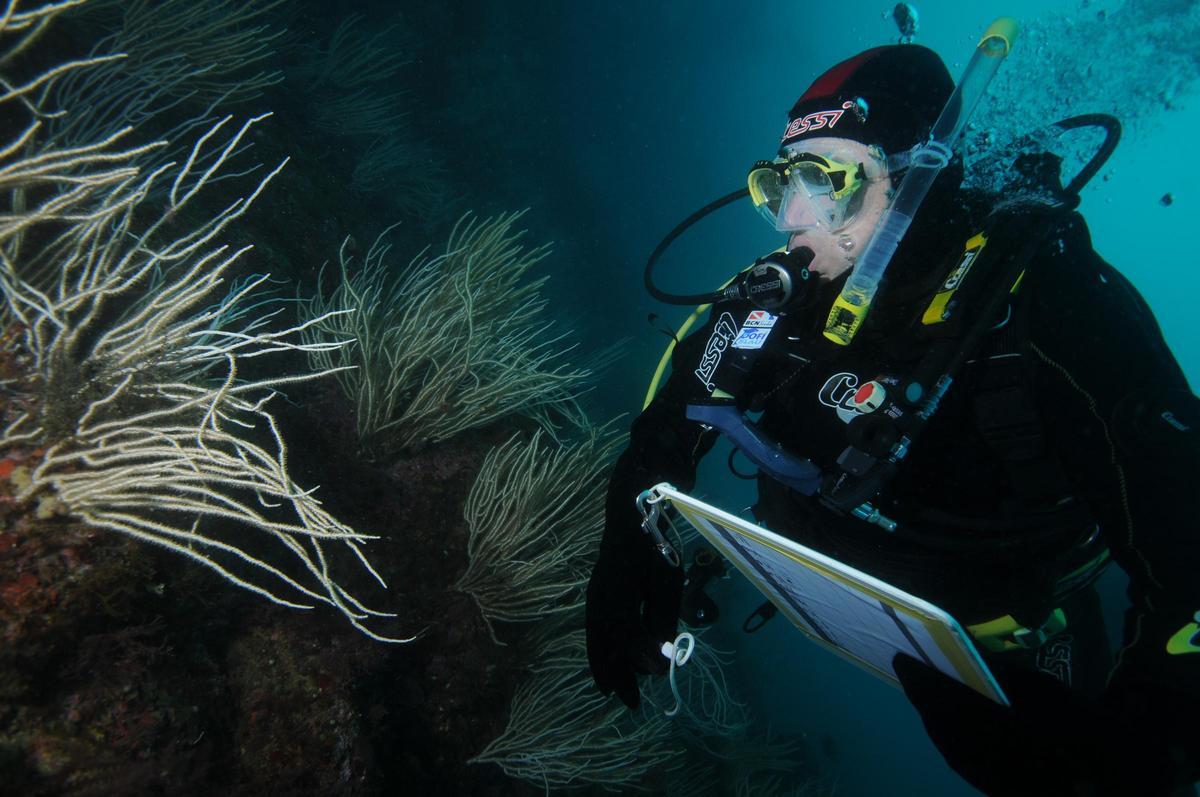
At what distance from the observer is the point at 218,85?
3.82 metres

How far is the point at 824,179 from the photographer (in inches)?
82.9

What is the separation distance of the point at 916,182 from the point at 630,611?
74.6 inches

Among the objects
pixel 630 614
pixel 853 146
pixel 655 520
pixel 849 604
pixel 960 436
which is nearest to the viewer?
pixel 849 604

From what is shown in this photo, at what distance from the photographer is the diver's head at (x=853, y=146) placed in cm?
208

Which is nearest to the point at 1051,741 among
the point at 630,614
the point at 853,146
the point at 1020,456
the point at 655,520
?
the point at 1020,456

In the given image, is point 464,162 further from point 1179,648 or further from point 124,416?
point 1179,648

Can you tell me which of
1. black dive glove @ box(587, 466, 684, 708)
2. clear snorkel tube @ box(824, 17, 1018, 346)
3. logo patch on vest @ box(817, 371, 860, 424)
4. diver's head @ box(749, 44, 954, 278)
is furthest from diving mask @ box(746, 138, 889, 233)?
black dive glove @ box(587, 466, 684, 708)

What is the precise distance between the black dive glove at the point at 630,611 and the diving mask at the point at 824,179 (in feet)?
4.48

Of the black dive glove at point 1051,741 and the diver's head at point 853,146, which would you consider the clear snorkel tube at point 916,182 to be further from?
the black dive glove at point 1051,741

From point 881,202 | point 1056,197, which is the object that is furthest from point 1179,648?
point 881,202

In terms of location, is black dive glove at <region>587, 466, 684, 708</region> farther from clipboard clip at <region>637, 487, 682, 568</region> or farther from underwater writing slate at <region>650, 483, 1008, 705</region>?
underwater writing slate at <region>650, 483, 1008, 705</region>

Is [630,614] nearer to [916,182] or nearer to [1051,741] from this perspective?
[1051,741]

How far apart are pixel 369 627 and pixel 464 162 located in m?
10.8

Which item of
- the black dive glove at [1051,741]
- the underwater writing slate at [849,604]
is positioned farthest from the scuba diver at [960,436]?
the underwater writing slate at [849,604]
